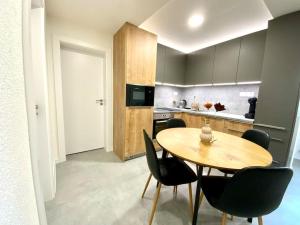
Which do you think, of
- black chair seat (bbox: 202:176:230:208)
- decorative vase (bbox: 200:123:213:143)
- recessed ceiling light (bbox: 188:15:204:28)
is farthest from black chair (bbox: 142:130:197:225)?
recessed ceiling light (bbox: 188:15:204:28)

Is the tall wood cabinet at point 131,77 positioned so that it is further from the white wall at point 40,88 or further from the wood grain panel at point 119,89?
the white wall at point 40,88

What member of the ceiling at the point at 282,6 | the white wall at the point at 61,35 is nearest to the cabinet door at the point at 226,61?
the ceiling at the point at 282,6

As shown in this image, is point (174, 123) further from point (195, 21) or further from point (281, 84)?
point (195, 21)

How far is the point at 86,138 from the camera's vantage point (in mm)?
2912

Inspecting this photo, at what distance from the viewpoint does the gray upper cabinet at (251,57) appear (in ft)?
7.68

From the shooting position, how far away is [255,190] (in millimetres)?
858

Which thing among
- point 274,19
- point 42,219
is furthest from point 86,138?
point 274,19

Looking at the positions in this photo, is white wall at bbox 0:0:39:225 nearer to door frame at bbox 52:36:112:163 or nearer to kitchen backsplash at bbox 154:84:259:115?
door frame at bbox 52:36:112:163

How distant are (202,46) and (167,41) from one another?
3.01 ft

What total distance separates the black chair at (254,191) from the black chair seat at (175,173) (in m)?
0.38

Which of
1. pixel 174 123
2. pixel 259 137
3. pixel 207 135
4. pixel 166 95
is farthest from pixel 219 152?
pixel 166 95

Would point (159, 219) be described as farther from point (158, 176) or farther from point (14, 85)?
point (14, 85)

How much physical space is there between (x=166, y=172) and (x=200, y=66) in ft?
9.18

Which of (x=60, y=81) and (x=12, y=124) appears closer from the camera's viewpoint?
(x=12, y=124)
